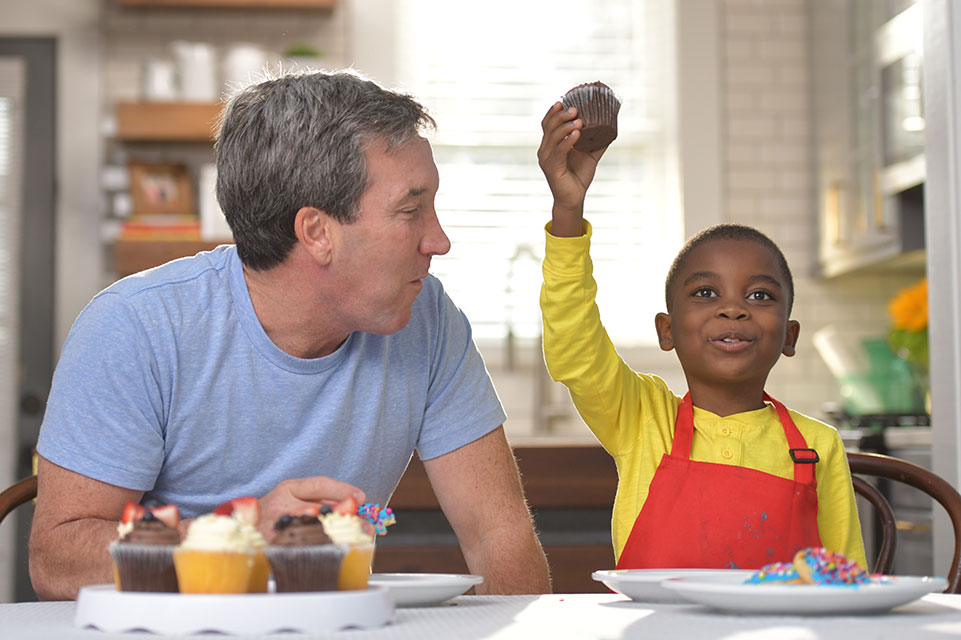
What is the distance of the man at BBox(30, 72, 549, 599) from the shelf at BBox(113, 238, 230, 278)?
8.69 feet

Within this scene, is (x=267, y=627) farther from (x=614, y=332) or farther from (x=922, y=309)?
(x=614, y=332)

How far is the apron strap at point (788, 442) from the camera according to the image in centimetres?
166

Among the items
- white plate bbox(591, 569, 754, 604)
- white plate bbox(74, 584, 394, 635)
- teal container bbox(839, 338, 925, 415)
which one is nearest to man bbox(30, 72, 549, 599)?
white plate bbox(591, 569, 754, 604)

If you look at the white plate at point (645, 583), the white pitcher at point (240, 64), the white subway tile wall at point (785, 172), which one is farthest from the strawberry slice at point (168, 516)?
the white subway tile wall at point (785, 172)

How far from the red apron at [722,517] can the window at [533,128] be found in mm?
3006

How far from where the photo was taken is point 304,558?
3.03 ft

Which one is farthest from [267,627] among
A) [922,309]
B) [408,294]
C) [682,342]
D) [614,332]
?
[614,332]

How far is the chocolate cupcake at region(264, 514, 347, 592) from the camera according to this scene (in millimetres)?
922

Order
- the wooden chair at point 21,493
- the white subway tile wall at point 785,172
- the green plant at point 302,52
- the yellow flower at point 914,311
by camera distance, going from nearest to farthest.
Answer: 1. the wooden chair at point 21,493
2. the yellow flower at point 914,311
3. the green plant at point 302,52
4. the white subway tile wall at point 785,172

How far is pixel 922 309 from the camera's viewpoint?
3486 millimetres

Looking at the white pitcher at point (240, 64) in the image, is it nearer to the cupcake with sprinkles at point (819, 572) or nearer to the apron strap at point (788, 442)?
the apron strap at point (788, 442)

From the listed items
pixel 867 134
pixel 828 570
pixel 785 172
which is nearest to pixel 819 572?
pixel 828 570

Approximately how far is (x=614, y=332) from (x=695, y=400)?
2.91 metres

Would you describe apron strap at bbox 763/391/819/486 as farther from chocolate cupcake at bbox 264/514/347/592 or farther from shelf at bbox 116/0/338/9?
shelf at bbox 116/0/338/9
